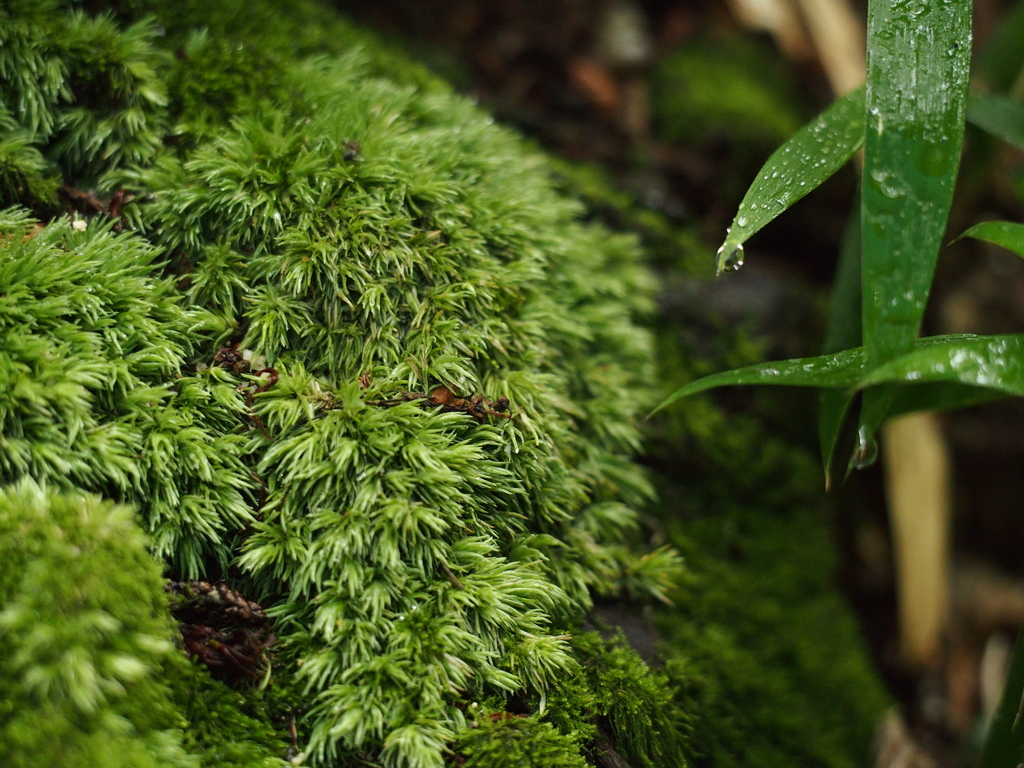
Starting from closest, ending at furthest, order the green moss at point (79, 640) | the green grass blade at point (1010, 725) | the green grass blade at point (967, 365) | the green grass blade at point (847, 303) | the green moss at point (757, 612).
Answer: the green moss at point (79, 640)
the green grass blade at point (967, 365)
the green grass blade at point (1010, 725)
the green moss at point (757, 612)
the green grass blade at point (847, 303)

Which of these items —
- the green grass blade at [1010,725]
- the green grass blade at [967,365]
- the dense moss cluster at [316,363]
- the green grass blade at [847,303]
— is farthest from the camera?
the green grass blade at [847,303]

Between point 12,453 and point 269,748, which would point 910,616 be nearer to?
point 269,748

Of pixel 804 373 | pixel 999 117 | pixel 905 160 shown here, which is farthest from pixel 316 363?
pixel 999 117

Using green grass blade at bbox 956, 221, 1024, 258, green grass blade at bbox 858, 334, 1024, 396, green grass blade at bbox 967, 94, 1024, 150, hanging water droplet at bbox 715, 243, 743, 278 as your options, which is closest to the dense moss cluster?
hanging water droplet at bbox 715, 243, 743, 278

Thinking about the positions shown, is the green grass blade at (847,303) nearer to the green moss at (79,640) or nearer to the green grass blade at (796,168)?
the green grass blade at (796,168)

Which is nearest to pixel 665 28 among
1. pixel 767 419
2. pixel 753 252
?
pixel 753 252

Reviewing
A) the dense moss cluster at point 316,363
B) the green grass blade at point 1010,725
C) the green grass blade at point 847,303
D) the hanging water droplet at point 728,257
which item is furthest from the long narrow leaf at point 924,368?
the green grass blade at point 1010,725

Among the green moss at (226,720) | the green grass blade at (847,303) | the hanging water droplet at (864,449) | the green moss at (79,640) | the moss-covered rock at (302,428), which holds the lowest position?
the green moss at (226,720)

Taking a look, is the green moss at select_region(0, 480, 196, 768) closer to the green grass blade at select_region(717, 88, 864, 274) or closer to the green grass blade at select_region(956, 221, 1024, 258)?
the green grass blade at select_region(717, 88, 864, 274)
